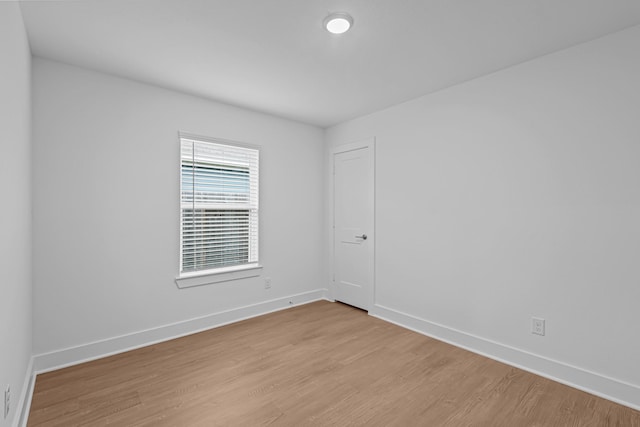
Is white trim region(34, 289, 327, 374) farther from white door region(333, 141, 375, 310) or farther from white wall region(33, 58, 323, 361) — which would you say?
white door region(333, 141, 375, 310)

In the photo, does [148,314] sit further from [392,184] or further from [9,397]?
[392,184]

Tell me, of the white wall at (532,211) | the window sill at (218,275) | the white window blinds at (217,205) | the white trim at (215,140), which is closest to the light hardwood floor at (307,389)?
the white wall at (532,211)

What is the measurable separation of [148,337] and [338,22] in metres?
3.24

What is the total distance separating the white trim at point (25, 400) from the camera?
1758 mm

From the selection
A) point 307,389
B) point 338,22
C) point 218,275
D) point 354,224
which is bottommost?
point 307,389

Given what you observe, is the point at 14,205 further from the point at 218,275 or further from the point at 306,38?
the point at 306,38

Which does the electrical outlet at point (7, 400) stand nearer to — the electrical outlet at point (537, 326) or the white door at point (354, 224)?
the white door at point (354, 224)

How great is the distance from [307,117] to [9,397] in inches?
144

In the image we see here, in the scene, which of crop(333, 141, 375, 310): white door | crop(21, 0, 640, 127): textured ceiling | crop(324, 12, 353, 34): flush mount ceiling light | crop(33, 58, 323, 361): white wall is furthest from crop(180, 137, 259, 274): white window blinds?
crop(324, 12, 353, 34): flush mount ceiling light

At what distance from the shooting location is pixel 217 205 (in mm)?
3498

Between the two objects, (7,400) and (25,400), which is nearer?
(7,400)

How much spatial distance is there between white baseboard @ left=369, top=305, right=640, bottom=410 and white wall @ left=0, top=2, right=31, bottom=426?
10.6 feet

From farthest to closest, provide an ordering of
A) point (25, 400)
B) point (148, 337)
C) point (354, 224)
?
point (354, 224) → point (148, 337) → point (25, 400)

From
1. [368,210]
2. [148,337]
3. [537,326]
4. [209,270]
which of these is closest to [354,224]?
[368,210]
